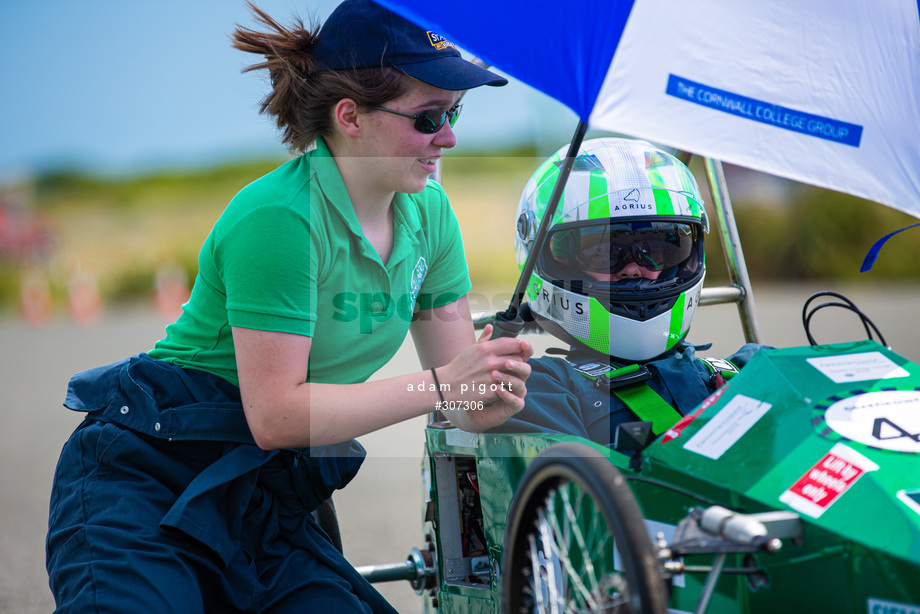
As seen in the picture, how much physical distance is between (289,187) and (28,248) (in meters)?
12.5

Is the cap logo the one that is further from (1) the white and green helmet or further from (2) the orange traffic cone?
(2) the orange traffic cone

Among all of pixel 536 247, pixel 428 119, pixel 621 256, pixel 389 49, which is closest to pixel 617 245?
pixel 621 256

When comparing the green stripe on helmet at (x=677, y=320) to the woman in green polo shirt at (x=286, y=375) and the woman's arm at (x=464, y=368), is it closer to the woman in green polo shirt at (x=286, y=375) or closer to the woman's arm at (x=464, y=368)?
the woman's arm at (x=464, y=368)

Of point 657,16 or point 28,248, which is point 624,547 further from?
point 28,248

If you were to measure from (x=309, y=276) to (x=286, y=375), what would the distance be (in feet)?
0.70

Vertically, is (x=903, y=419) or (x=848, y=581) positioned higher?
(x=903, y=419)

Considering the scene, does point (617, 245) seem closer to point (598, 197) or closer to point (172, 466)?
point (598, 197)

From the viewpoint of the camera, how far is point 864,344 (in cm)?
181

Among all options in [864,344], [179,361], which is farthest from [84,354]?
[864,344]

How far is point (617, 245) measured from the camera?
2.33 meters

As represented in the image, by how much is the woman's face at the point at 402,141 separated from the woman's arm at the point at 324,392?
415 millimetres

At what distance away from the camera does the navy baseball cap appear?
1884 millimetres

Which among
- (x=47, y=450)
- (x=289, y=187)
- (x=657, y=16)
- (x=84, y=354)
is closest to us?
(x=657, y=16)

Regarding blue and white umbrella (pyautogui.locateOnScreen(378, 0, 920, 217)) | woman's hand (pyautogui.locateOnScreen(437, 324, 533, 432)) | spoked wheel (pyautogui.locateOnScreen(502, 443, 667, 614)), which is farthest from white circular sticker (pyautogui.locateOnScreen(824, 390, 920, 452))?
woman's hand (pyautogui.locateOnScreen(437, 324, 533, 432))
